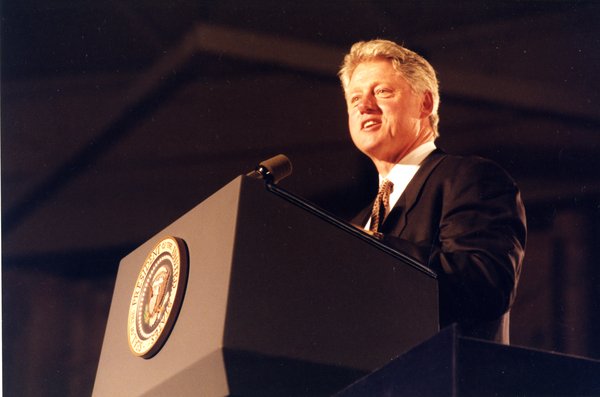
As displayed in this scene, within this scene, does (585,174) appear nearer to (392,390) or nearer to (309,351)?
(309,351)

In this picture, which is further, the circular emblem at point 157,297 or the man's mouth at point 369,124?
the man's mouth at point 369,124

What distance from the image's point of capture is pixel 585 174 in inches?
114

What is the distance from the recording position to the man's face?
7.36 ft

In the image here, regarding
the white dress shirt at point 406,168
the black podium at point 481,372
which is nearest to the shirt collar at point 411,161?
the white dress shirt at point 406,168

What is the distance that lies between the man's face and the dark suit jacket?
0.44 feet

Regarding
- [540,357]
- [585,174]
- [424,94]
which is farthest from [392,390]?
[585,174]

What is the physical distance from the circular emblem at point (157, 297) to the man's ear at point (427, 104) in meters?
0.97

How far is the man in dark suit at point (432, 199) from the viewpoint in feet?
5.62

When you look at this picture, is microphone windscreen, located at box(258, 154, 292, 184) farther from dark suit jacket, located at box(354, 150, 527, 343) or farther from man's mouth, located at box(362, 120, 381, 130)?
man's mouth, located at box(362, 120, 381, 130)

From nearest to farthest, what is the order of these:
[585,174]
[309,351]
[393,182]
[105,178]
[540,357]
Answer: [540,357], [309,351], [393,182], [585,174], [105,178]

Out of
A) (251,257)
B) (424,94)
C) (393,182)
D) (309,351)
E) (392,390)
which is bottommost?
(392,390)

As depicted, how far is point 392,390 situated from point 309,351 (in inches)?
11.3

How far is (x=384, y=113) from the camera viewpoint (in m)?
2.26

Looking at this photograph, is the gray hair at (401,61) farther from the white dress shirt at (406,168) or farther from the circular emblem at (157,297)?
the circular emblem at (157,297)
